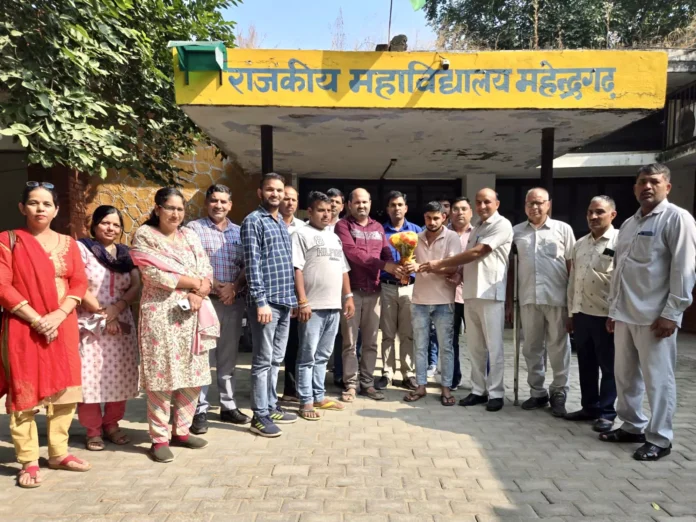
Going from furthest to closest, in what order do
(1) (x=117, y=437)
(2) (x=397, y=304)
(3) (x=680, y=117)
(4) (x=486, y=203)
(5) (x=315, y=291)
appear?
(3) (x=680, y=117)
(2) (x=397, y=304)
(4) (x=486, y=203)
(5) (x=315, y=291)
(1) (x=117, y=437)

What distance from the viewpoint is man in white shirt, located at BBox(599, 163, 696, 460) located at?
10.8 feet

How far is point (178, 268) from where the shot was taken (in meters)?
3.34

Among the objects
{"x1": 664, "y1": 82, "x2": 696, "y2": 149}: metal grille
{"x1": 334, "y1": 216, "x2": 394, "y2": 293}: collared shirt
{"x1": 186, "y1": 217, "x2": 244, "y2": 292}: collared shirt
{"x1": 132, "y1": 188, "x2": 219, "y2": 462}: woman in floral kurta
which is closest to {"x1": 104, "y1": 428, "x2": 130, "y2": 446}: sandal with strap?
{"x1": 132, "y1": 188, "x2": 219, "y2": 462}: woman in floral kurta

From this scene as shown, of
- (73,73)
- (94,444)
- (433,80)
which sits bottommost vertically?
(94,444)

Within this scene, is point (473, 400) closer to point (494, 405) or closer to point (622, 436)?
point (494, 405)

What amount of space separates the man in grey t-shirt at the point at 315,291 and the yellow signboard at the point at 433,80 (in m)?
1.25

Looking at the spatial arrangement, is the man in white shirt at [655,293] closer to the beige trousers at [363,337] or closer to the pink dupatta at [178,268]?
the beige trousers at [363,337]

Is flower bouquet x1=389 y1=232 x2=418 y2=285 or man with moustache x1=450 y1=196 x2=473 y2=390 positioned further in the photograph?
man with moustache x1=450 y1=196 x2=473 y2=390

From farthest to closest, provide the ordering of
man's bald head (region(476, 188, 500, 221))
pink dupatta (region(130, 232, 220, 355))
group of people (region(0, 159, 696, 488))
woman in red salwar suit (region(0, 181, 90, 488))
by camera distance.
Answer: man's bald head (region(476, 188, 500, 221))
pink dupatta (region(130, 232, 220, 355))
group of people (region(0, 159, 696, 488))
woman in red salwar suit (region(0, 181, 90, 488))

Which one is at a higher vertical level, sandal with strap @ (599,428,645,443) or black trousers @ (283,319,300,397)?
black trousers @ (283,319,300,397)

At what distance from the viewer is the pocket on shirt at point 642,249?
3412 mm

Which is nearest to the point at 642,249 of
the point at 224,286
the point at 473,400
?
the point at 473,400

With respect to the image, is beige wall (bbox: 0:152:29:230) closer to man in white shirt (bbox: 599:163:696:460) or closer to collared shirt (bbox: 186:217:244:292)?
collared shirt (bbox: 186:217:244:292)

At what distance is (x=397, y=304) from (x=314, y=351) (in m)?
1.27
